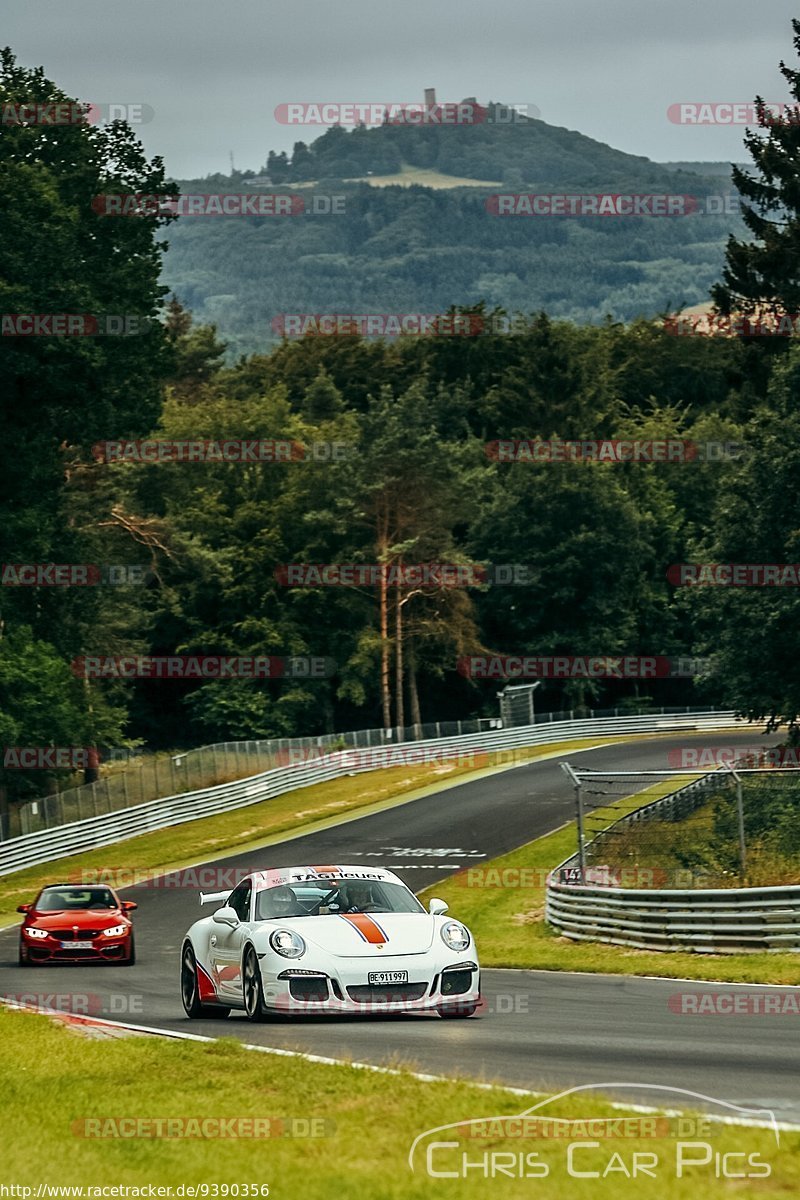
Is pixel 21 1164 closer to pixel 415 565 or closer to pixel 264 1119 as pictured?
pixel 264 1119

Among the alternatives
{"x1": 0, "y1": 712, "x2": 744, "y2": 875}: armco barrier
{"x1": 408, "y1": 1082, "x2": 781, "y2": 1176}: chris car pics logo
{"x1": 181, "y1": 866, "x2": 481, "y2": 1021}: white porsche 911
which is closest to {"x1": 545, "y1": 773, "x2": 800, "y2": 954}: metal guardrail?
{"x1": 181, "y1": 866, "x2": 481, "y2": 1021}: white porsche 911

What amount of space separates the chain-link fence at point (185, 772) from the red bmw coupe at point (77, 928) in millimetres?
21816

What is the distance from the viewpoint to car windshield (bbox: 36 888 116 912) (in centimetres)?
2680

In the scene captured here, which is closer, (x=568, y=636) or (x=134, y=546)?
(x=134, y=546)

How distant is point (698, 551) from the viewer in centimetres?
4584

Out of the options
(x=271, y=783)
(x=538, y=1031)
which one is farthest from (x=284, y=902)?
(x=271, y=783)

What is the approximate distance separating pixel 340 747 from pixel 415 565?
1694cm

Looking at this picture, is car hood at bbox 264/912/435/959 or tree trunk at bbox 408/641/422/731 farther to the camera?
tree trunk at bbox 408/641/422/731

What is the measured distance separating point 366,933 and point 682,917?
32.0 ft

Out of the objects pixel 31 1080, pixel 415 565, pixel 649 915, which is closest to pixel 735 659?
pixel 649 915

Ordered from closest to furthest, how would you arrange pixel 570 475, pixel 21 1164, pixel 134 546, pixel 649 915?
pixel 21 1164
pixel 649 915
pixel 134 546
pixel 570 475

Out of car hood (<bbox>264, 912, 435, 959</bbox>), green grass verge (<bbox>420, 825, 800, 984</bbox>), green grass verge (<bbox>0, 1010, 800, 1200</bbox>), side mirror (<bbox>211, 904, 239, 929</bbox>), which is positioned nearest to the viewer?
green grass verge (<bbox>0, 1010, 800, 1200</bbox>)

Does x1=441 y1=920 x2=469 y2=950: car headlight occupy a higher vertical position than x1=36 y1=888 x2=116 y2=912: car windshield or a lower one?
higher

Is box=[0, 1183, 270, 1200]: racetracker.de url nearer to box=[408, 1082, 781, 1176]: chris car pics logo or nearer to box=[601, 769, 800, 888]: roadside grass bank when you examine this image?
box=[408, 1082, 781, 1176]: chris car pics logo
